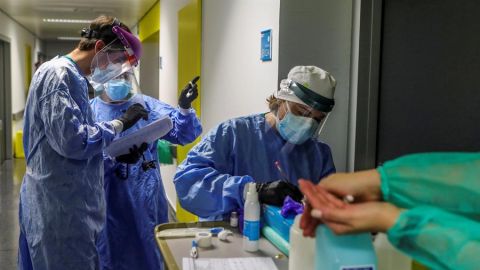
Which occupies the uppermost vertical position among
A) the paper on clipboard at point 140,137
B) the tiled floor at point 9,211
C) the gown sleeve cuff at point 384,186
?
the gown sleeve cuff at point 384,186

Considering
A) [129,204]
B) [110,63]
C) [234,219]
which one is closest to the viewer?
[234,219]

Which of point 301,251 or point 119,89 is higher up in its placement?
point 119,89

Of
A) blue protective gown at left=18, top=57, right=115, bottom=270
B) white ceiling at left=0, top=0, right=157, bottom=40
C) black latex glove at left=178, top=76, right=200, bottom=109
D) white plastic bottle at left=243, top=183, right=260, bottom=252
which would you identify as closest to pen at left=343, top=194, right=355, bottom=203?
white plastic bottle at left=243, top=183, right=260, bottom=252

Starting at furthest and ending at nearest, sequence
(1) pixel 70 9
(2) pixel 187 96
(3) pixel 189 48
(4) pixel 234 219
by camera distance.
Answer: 1. (1) pixel 70 9
2. (3) pixel 189 48
3. (2) pixel 187 96
4. (4) pixel 234 219

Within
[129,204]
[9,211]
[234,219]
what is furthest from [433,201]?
[9,211]

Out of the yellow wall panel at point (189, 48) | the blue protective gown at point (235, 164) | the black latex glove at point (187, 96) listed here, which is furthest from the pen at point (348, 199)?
the yellow wall panel at point (189, 48)

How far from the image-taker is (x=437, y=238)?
29.2 inches

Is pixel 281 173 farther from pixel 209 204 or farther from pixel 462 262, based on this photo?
pixel 462 262

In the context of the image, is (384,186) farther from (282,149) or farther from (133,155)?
(133,155)

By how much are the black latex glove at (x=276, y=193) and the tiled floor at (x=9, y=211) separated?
265 centimetres

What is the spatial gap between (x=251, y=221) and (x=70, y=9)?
6.95 m

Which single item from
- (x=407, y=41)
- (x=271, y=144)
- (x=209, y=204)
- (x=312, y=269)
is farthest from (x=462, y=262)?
(x=407, y=41)

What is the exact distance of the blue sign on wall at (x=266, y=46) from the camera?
231 cm

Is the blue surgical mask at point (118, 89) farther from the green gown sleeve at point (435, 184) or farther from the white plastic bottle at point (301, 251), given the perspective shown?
the green gown sleeve at point (435, 184)
